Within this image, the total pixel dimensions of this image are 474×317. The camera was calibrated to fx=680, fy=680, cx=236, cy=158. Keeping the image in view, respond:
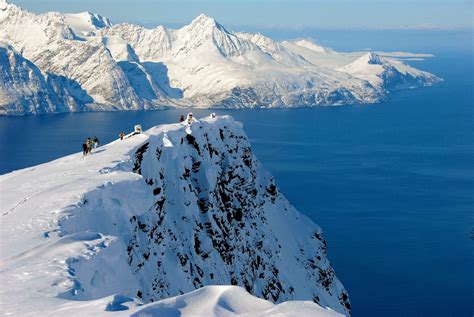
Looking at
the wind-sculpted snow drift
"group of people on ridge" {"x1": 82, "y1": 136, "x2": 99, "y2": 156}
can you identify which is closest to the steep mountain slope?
the wind-sculpted snow drift

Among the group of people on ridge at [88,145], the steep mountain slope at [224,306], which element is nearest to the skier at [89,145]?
the group of people on ridge at [88,145]

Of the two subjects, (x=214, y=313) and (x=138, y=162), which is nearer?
(x=214, y=313)

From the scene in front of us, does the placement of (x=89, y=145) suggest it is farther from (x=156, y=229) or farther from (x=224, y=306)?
(x=224, y=306)

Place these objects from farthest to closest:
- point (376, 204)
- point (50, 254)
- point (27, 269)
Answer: point (376, 204) < point (50, 254) < point (27, 269)

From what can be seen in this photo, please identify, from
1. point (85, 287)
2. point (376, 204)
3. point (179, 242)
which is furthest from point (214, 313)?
point (376, 204)

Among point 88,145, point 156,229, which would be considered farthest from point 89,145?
point 156,229

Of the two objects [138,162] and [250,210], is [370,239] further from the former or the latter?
[138,162]

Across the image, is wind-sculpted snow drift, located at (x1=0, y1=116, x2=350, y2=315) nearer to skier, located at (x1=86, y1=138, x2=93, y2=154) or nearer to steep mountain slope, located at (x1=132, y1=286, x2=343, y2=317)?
steep mountain slope, located at (x1=132, y1=286, x2=343, y2=317)

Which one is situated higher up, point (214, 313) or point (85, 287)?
point (214, 313)
